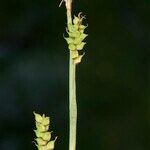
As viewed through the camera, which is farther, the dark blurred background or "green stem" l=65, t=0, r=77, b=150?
the dark blurred background

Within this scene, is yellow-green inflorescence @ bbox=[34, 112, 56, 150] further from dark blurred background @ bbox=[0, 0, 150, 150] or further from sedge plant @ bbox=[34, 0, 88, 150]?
dark blurred background @ bbox=[0, 0, 150, 150]

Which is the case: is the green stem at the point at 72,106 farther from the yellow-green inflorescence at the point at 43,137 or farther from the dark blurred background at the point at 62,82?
the dark blurred background at the point at 62,82

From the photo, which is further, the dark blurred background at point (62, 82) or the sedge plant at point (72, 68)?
the dark blurred background at point (62, 82)

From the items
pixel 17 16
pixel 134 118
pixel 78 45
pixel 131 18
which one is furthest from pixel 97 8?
pixel 78 45

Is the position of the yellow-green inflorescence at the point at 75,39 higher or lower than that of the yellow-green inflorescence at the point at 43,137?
higher

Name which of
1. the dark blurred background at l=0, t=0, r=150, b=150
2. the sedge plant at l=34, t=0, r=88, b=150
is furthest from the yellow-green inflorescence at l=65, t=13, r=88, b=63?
the dark blurred background at l=0, t=0, r=150, b=150

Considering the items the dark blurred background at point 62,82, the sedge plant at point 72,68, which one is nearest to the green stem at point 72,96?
the sedge plant at point 72,68

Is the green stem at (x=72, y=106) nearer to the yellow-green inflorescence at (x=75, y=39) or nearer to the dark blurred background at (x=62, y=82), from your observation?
the yellow-green inflorescence at (x=75, y=39)

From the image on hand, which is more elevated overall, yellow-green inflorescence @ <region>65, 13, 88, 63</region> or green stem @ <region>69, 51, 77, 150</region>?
yellow-green inflorescence @ <region>65, 13, 88, 63</region>

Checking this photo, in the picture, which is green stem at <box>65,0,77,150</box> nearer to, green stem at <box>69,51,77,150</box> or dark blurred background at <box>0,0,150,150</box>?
green stem at <box>69,51,77,150</box>

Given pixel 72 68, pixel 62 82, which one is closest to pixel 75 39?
pixel 72 68
